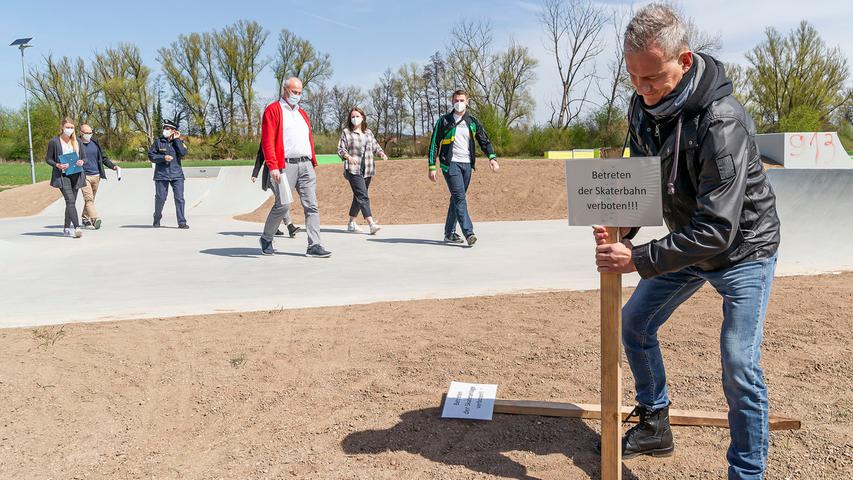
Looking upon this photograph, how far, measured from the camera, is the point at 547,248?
8.63 metres

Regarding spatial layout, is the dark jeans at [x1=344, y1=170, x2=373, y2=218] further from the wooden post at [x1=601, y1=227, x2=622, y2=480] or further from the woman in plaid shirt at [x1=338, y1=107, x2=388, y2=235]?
the wooden post at [x1=601, y1=227, x2=622, y2=480]

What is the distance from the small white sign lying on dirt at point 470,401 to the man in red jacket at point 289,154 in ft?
14.9

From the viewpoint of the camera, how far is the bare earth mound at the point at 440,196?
1361 centimetres

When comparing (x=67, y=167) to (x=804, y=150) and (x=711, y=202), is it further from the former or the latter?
(x=804, y=150)

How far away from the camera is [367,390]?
376 centimetres

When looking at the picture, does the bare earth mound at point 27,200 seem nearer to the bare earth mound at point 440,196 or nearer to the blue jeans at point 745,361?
the bare earth mound at point 440,196

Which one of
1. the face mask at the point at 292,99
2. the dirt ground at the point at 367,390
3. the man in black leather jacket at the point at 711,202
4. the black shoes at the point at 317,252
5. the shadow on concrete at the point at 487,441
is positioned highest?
the face mask at the point at 292,99

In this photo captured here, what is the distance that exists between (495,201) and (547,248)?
5.89 m

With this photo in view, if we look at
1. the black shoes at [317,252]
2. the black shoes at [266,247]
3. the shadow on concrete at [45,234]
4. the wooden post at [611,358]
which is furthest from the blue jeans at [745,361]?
the shadow on concrete at [45,234]

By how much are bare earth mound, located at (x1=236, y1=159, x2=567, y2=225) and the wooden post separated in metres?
10.4

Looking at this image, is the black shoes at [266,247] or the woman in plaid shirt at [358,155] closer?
the black shoes at [266,247]

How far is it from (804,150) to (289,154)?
1990cm

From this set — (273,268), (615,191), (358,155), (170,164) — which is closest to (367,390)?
(615,191)

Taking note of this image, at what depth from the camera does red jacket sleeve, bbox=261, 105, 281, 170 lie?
7.63 m
